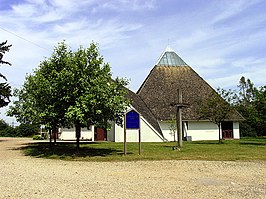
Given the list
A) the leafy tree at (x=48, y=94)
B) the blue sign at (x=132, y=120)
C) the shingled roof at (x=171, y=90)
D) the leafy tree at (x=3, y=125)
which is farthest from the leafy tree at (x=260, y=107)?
the leafy tree at (x=3, y=125)

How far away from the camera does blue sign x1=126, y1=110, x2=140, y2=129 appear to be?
64.3 feet

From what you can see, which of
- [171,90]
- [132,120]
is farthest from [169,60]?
[132,120]

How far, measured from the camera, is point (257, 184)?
9.84 meters

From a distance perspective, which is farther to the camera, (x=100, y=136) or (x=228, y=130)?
(x=228, y=130)

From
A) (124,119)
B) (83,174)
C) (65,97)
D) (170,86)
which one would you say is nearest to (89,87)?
(65,97)

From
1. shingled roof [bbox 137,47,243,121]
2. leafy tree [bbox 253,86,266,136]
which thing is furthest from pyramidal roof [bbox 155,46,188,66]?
leafy tree [bbox 253,86,266,136]

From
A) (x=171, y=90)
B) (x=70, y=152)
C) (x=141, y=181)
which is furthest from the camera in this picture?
(x=171, y=90)

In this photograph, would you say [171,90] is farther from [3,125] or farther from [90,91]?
[3,125]

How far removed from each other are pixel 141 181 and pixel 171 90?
103 ft

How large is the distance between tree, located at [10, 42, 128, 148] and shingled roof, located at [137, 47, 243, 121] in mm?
18786

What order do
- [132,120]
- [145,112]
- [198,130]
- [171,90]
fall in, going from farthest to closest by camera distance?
1. [171,90]
2. [198,130]
3. [145,112]
4. [132,120]

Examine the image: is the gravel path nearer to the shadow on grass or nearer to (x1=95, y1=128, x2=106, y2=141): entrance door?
the shadow on grass

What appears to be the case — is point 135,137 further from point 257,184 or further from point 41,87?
point 257,184

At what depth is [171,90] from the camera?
136 ft
